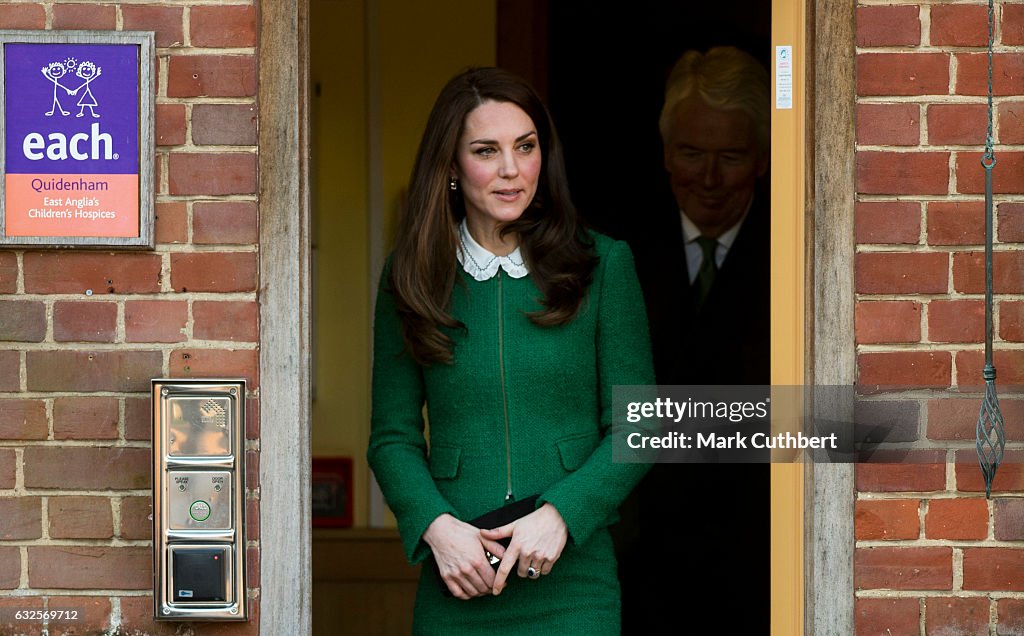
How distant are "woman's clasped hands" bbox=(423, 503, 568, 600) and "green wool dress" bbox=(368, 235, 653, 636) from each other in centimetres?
7

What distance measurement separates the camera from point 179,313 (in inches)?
119

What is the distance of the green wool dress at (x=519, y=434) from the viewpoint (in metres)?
3.07

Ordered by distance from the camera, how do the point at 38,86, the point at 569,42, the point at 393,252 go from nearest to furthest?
the point at 38,86
the point at 393,252
the point at 569,42

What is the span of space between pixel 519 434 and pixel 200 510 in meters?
0.71

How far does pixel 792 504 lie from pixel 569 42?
266 cm

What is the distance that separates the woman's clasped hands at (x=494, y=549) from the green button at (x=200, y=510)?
1.59ft

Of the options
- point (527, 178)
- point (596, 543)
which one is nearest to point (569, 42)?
point (527, 178)

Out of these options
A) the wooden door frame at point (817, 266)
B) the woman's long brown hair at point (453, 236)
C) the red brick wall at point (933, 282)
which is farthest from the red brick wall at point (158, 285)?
the red brick wall at point (933, 282)

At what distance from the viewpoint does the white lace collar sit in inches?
124

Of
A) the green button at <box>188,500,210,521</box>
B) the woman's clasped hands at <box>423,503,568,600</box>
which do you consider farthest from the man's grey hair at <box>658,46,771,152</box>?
the green button at <box>188,500,210,521</box>

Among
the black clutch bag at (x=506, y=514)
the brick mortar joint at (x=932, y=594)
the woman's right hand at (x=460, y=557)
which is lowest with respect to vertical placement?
the brick mortar joint at (x=932, y=594)

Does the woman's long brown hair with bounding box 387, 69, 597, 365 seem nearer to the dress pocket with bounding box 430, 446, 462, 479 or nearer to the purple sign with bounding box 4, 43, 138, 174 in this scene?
the dress pocket with bounding box 430, 446, 462, 479

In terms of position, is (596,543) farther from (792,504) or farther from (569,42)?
(569,42)

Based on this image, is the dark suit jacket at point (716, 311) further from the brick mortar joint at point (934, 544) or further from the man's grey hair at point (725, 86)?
the brick mortar joint at point (934, 544)
